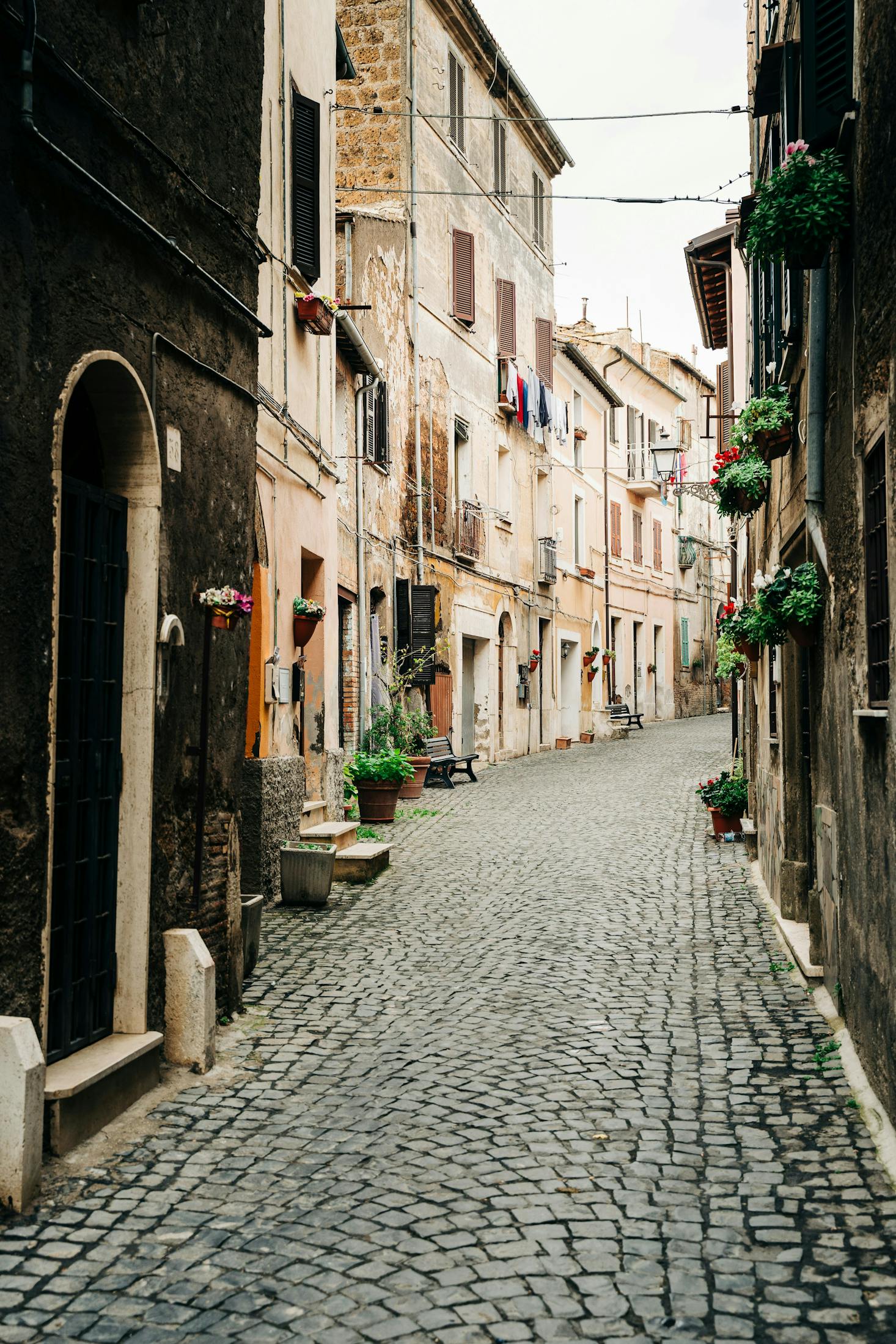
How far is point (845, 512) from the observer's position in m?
5.94

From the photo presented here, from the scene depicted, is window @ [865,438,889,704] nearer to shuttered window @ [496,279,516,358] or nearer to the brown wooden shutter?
the brown wooden shutter

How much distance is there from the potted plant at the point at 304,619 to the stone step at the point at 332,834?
5.18ft

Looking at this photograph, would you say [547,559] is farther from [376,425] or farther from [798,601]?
[798,601]

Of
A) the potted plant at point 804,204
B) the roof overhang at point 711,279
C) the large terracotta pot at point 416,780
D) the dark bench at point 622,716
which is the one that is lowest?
the large terracotta pot at point 416,780

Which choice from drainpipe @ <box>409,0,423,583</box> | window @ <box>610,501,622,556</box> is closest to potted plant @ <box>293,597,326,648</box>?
drainpipe @ <box>409,0,423,583</box>

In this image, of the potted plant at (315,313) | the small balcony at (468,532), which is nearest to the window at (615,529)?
the small balcony at (468,532)

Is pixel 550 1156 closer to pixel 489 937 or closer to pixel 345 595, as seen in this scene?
pixel 489 937

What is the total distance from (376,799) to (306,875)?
4735 millimetres

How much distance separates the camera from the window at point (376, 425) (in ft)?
53.5

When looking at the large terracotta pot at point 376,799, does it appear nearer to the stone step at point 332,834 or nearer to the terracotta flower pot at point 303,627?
the stone step at point 332,834

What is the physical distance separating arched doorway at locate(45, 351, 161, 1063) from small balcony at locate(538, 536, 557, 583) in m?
20.8

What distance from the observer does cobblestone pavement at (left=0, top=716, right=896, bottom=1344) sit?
137 inches

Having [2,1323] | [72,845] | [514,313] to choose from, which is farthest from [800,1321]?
[514,313]

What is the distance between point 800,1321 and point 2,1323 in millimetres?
2092
